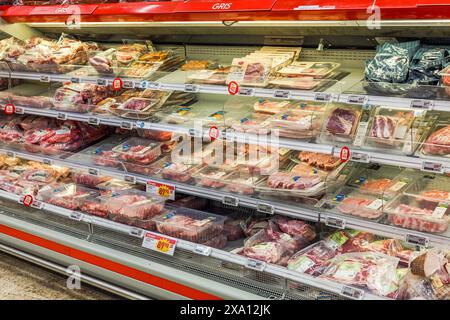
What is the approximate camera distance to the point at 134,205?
11.0 feet

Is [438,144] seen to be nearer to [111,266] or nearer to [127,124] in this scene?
[127,124]

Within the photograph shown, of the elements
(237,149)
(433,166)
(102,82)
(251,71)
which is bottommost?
(237,149)

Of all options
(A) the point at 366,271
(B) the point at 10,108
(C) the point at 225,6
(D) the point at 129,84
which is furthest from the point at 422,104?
(B) the point at 10,108

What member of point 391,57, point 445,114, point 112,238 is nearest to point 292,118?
point 391,57

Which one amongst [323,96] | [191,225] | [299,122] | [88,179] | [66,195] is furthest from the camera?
[88,179]

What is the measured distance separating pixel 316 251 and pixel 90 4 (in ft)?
7.09

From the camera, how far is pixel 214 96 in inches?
147

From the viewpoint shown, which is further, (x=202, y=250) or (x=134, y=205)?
(x=134, y=205)

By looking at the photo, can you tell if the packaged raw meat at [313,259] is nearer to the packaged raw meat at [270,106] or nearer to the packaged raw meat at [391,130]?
the packaged raw meat at [391,130]

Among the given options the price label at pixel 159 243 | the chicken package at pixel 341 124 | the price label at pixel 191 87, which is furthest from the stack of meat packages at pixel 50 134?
the chicken package at pixel 341 124

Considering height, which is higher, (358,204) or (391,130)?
(391,130)

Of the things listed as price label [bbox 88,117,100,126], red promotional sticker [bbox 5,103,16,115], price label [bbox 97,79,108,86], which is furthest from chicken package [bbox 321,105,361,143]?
red promotional sticker [bbox 5,103,16,115]

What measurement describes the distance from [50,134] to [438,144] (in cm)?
288

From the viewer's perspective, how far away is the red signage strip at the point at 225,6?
262cm
